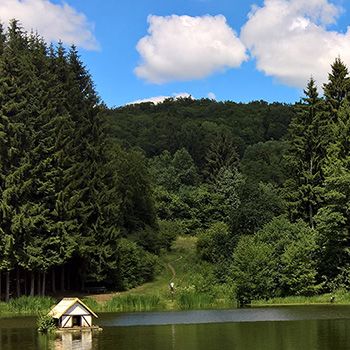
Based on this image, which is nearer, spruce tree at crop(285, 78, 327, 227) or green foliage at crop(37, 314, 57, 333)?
green foliage at crop(37, 314, 57, 333)

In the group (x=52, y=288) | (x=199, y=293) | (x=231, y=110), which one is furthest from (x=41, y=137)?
(x=231, y=110)

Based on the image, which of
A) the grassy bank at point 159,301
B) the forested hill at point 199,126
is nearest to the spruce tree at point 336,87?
the grassy bank at point 159,301

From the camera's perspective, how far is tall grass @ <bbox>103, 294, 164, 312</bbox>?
47.4 m

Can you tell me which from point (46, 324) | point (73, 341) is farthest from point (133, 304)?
point (73, 341)

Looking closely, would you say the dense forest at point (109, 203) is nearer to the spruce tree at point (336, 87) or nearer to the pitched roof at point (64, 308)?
the spruce tree at point (336, 87)

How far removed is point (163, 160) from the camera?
136 m

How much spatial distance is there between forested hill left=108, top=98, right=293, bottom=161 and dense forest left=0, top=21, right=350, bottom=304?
79880 millimetres

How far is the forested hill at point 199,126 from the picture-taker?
522 feet

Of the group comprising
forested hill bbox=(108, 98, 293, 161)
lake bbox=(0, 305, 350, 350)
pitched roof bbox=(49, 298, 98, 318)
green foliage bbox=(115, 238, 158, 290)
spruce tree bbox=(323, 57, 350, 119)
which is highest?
forested hill bbox=(108, 98, 293, 161)

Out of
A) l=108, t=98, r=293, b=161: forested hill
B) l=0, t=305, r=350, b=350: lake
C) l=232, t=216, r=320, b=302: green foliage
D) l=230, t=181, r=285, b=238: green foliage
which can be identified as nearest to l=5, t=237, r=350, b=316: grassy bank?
l=232, t=216, r=320, b=302: green foliage

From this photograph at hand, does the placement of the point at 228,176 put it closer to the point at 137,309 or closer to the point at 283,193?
the point at 283,193

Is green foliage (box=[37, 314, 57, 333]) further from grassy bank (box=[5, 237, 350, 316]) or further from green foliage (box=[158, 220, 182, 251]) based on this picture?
green foliage (box=[158, 220, 182, 251])

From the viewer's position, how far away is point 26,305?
48000 mm

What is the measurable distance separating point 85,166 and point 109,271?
→ 10.4 meters
